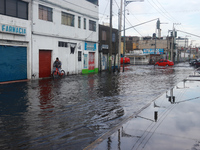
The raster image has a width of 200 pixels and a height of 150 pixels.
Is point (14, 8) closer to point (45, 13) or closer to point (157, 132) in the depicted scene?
point (45, 13)

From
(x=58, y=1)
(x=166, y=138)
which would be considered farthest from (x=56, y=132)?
(x=58, y=1)

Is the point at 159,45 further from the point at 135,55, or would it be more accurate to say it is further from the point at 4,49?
the point at 4,49

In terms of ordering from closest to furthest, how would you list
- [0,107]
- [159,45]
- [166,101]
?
[0,107], [166,101], [159,45]

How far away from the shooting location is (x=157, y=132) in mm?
5680

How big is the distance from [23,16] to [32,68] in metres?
4.14

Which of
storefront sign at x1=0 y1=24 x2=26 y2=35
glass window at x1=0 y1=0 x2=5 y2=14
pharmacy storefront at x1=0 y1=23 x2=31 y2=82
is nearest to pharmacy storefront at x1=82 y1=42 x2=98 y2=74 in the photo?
pharmacy storefront at x1=0 y1=23 x2=31 y2=82

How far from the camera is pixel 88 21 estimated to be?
28938 mm

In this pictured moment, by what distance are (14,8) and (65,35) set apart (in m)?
7.24

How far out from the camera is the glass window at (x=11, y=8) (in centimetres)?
1736

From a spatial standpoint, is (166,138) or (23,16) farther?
(23,16)

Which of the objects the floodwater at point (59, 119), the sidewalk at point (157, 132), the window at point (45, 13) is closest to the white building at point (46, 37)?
the window at point (45, 13)

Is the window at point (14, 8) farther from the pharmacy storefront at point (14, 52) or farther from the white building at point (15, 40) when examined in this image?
the pharmacy storefront at point (14, 52)

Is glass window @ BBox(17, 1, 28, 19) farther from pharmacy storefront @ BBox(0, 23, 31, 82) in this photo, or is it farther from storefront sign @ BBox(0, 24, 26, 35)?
storefront sign @ BBox(0, 24, 26, 35)

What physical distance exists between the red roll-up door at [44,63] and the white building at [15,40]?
178cm
